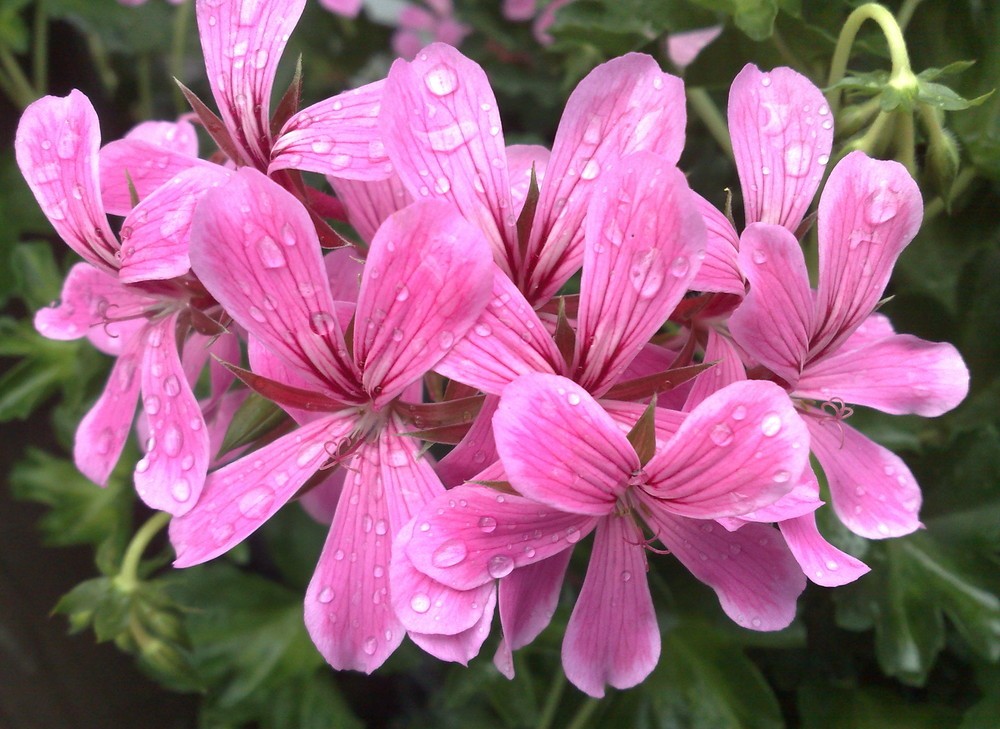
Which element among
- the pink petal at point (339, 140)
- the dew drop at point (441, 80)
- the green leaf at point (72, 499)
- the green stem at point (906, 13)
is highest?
the dew drop at point (441, 80)

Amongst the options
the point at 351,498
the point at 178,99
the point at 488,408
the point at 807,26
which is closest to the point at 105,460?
the point at 351,498

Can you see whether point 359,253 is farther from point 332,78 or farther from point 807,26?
point 332,78

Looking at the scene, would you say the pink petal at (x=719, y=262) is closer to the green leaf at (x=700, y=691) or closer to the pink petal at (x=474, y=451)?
the pink petal at (x=474, y=451)

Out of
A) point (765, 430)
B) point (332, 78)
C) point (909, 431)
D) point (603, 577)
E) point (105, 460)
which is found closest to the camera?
point (765, 430)

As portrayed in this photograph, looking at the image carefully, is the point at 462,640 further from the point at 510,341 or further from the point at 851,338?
the point at 851,338

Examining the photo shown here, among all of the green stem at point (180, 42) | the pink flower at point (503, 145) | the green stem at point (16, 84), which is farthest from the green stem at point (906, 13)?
the green stem at point (16, 84)

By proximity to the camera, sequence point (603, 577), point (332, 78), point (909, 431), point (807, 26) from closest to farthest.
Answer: point (603, 577), point (807, 26), point (909, 431), point (332, 78)

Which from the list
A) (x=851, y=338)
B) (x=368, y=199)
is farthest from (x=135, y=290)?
(x=851, y=338)
